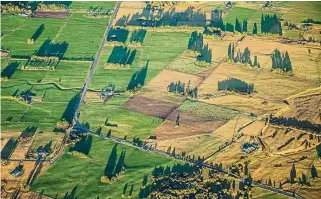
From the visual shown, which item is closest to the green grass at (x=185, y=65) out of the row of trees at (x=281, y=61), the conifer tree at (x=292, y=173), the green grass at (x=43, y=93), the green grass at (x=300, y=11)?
the row of trees at (x=281, y=61)

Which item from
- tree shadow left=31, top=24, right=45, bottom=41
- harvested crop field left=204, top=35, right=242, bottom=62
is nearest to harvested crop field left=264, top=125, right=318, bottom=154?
harvested crop field left=204, top=35, right=242, bottom=62

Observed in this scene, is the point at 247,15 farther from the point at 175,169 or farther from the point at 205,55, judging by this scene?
the point at 175,169

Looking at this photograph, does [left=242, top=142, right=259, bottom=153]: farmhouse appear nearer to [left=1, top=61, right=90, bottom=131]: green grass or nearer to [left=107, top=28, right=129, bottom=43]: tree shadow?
[left=1, top=61, right=90, bottom=131]: green grass

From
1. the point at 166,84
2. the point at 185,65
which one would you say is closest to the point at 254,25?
the point at 185,65

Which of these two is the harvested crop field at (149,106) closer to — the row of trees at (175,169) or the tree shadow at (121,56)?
the row of trees at (175,169)

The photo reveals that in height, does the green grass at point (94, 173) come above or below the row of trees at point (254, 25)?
below

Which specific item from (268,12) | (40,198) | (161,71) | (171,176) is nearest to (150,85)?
(161,71)
